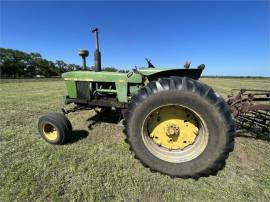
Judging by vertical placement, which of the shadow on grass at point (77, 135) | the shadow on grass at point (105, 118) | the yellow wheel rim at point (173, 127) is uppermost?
the yellow wheel rim at point (173, 127)

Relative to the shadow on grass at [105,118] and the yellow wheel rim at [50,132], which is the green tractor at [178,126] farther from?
the shadow on grass at [105,118]

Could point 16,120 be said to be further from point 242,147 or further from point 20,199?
point 242,147

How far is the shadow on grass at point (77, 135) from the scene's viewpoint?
11.8ft

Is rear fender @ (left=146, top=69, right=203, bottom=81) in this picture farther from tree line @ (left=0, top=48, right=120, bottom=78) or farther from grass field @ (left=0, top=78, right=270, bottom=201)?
tree line @ (left=0, top=48, right=120, bottom=78)

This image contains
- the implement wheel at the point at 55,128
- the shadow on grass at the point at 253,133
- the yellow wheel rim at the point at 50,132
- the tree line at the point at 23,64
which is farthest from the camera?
the tree line at the point at 23,64

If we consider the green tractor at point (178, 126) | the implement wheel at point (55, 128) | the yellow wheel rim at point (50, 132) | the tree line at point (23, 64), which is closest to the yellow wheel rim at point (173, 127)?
the green tractor at point (178, 126)

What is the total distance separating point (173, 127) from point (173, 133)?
91mm

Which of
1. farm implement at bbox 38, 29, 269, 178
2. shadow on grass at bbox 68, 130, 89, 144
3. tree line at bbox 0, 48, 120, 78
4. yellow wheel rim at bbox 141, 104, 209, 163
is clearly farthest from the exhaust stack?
tree line at bbox 0, 48, 120, 78

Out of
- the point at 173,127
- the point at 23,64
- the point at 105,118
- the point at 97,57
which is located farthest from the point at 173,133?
the point at 23,64

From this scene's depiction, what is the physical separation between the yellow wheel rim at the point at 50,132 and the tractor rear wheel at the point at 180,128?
66.2 inches

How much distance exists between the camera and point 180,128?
2783 millimetres

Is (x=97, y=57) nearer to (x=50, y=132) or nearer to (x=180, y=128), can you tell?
(x=50, y=132)

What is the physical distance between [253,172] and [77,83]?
364cm

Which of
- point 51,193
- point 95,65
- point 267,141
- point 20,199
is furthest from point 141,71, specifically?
point 267,141
